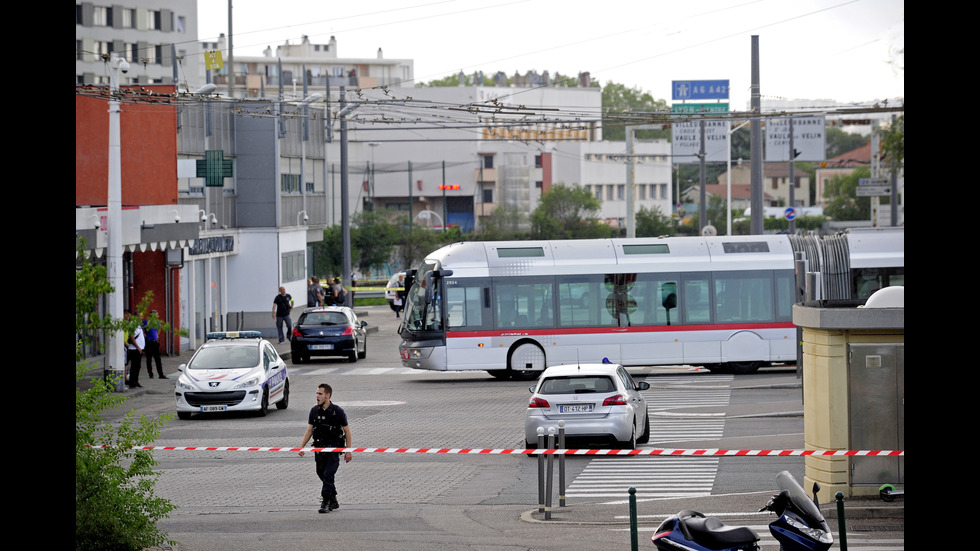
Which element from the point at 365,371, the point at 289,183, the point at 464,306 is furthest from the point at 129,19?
the point at 464,306

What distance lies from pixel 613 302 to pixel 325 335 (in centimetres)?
923

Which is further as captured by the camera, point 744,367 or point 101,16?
point 101,16

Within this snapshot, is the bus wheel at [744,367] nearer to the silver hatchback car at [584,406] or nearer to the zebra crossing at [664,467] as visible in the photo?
the zebra crossing at [664,467]

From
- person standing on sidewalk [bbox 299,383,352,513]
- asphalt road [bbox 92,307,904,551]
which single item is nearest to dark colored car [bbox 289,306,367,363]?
asphalt road [bbox 92,307,904,551]

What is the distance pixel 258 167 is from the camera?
154ft

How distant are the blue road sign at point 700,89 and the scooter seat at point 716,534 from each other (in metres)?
56.9

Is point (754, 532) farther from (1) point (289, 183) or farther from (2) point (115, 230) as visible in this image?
(1) point (289, 183)

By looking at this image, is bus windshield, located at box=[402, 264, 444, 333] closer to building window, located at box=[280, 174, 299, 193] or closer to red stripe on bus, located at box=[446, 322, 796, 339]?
red stripe on bus, located at box=[446, 322, 796, 339]

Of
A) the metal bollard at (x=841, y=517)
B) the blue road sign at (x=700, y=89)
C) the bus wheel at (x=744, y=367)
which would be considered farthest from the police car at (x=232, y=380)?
the blue road sign at (x=700, y=89)

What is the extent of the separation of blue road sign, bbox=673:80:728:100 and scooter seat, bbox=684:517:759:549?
187 ft

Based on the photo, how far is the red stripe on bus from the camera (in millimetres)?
30188

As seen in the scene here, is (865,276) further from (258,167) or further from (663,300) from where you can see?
(258,167)

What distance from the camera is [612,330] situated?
30.4 m

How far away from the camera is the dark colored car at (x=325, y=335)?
116ft
